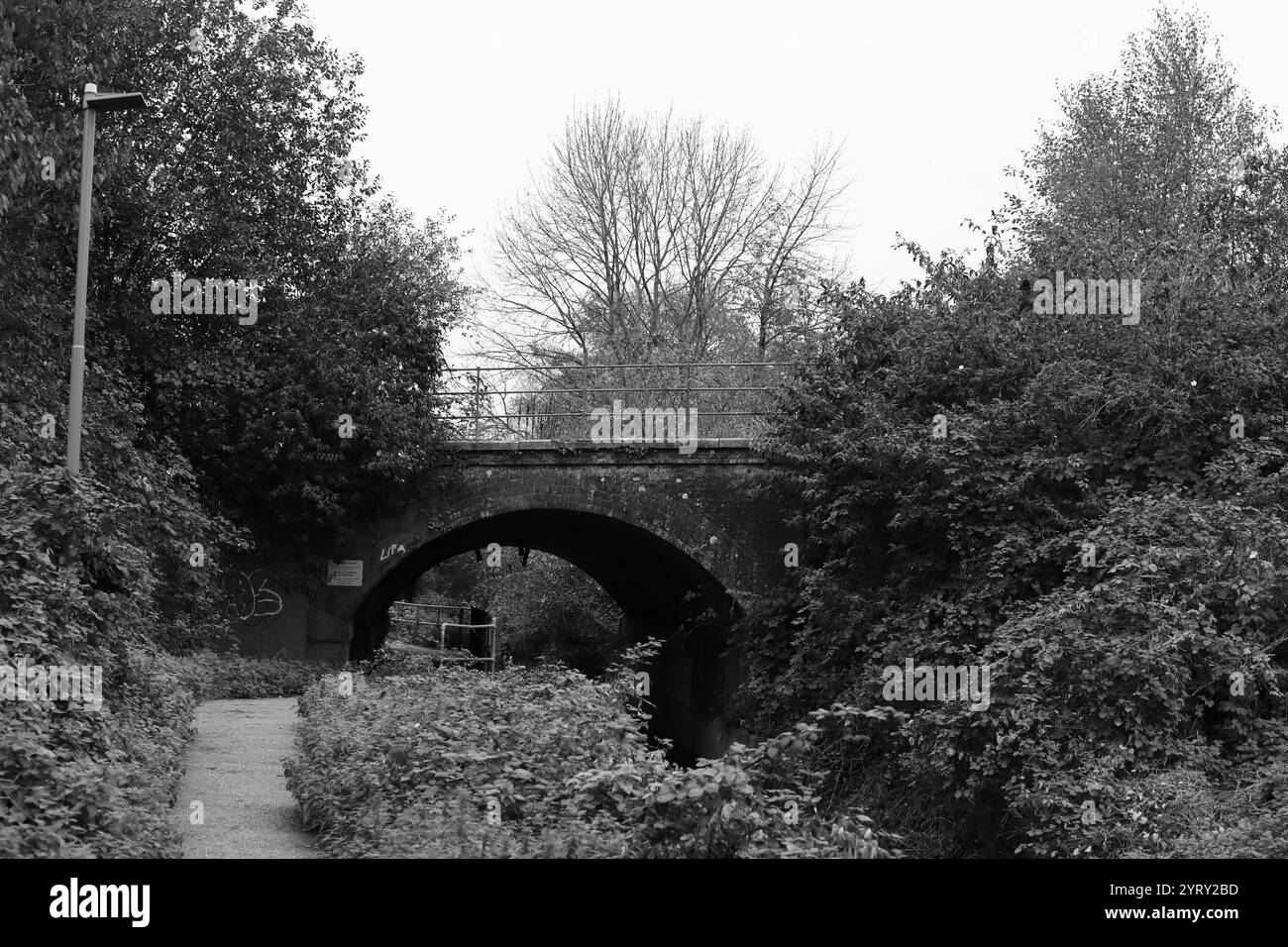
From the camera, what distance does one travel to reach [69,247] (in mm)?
18344

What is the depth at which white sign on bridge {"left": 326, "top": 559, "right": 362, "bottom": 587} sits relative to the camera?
65.8 feet

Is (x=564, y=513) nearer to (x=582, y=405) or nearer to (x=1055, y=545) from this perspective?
(x=582, y=405)

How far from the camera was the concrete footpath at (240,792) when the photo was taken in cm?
802

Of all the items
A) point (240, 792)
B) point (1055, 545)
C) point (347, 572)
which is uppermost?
point (1055, 545)

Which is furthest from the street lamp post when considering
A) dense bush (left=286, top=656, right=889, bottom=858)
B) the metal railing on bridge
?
the metal railing on bridge

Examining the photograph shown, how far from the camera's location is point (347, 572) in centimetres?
2005

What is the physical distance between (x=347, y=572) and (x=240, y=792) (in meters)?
10.1

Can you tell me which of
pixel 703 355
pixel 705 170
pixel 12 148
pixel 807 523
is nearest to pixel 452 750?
pixel 12 148

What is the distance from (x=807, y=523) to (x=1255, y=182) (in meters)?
8.54

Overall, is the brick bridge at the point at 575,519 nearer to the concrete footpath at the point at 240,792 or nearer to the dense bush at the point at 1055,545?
the dense bush at the point at 1055,545

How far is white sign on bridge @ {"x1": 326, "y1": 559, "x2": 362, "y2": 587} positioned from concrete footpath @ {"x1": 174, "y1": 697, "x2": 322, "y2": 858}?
14.8 feet

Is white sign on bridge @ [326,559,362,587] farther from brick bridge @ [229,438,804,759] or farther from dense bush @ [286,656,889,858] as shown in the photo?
dense bush @ [286,656,889,858]

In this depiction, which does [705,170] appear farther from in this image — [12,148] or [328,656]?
[12,148]

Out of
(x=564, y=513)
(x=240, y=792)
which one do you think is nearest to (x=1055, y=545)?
(x=564, y=513)
